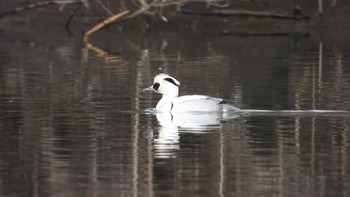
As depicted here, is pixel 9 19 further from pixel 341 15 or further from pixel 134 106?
pixel 134 106

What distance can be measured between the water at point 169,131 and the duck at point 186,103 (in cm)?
37

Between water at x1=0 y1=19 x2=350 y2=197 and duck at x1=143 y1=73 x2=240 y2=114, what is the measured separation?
0.37 meters

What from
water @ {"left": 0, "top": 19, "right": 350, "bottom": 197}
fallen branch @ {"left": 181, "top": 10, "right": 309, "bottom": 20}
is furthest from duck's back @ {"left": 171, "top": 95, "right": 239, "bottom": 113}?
fallen branch @ {"left": 181, "top": 10, "right": 309, "bottom": 20}

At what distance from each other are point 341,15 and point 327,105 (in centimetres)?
2543

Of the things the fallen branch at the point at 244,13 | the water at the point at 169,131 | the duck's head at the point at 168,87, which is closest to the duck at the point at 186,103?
the duck's head at the point at 168,87

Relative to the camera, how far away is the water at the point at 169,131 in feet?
41.5

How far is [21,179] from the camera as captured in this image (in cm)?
1290

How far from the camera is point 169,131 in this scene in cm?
1689

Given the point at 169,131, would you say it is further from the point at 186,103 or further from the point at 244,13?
the point at 244,13

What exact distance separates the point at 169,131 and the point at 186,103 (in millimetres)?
2174

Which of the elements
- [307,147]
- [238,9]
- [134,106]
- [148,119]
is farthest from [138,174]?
[238,9]

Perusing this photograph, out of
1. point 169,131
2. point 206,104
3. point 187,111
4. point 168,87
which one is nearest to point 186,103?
point 187,111

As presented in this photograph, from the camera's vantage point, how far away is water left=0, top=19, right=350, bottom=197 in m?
12.6

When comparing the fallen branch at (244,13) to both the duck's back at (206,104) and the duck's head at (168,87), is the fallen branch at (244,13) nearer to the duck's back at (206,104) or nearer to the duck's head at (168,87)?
the duck's head at (168,87)
